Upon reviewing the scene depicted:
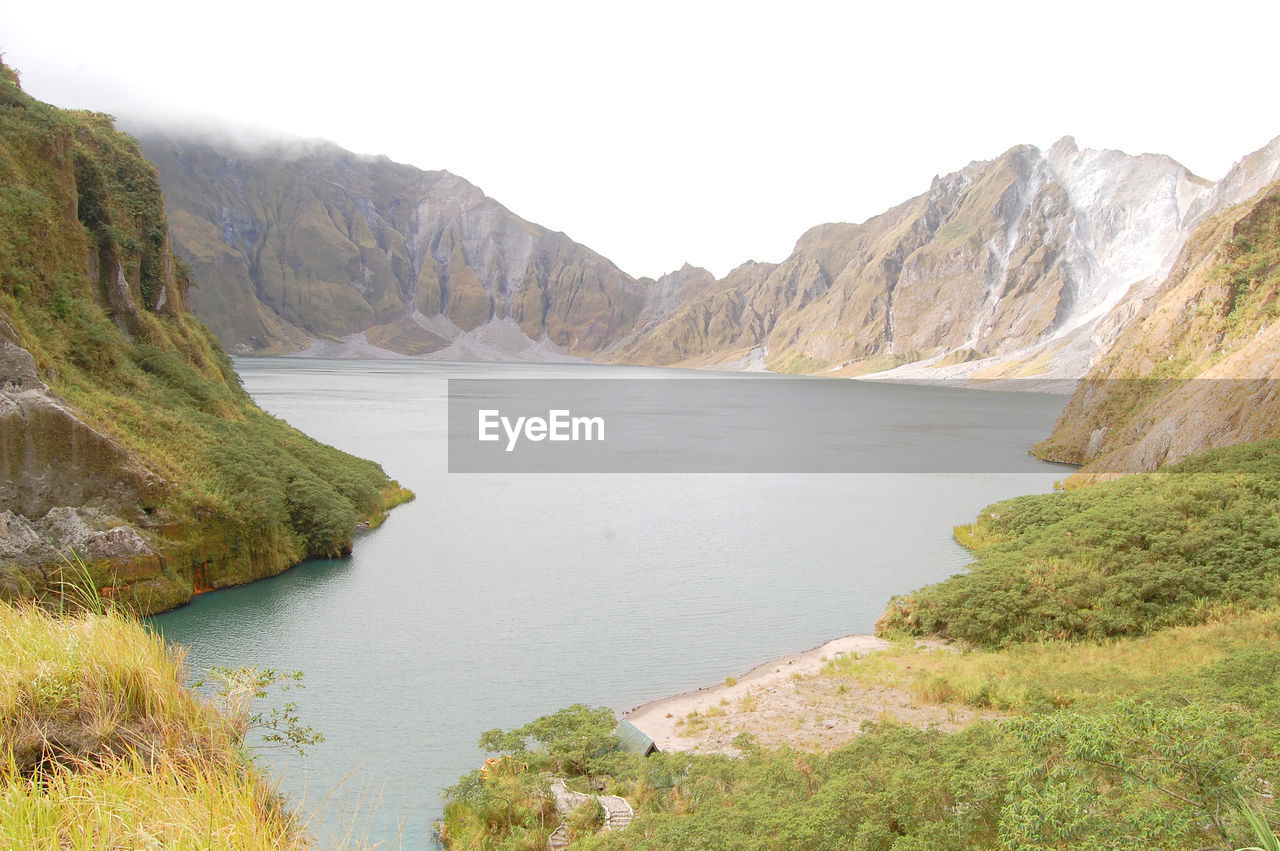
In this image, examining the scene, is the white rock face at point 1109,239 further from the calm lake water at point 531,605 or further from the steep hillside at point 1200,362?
the calm lake water at point 531,605

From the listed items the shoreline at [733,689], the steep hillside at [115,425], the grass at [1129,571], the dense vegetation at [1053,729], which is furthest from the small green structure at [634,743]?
the steep hillside at [115,425]

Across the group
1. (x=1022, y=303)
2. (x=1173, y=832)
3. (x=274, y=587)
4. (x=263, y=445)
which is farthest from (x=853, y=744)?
(x=1022, y=303)

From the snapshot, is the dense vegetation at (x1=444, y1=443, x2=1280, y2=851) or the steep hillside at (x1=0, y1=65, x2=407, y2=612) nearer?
the dense vegetation at (x1=444, y1=443, x2=1280, y2=851)

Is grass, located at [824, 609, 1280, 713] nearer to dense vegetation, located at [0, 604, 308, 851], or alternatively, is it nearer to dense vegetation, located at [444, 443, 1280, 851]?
dense vegetation, located at [444, 443, 1280, 851]

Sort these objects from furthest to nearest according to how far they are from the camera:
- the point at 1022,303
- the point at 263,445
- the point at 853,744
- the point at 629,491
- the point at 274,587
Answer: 1. the point at 1022,303
2. the point at 629,491
3. the point at 263,445
4. the point at 274,587
5. the point at 853,744

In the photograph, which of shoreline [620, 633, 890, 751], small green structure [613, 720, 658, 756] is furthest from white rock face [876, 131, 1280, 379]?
small green structure [613, 720, 658, 756]

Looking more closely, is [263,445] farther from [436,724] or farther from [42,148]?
[436,724]

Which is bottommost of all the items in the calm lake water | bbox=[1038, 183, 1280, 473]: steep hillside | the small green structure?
the calm lake water
